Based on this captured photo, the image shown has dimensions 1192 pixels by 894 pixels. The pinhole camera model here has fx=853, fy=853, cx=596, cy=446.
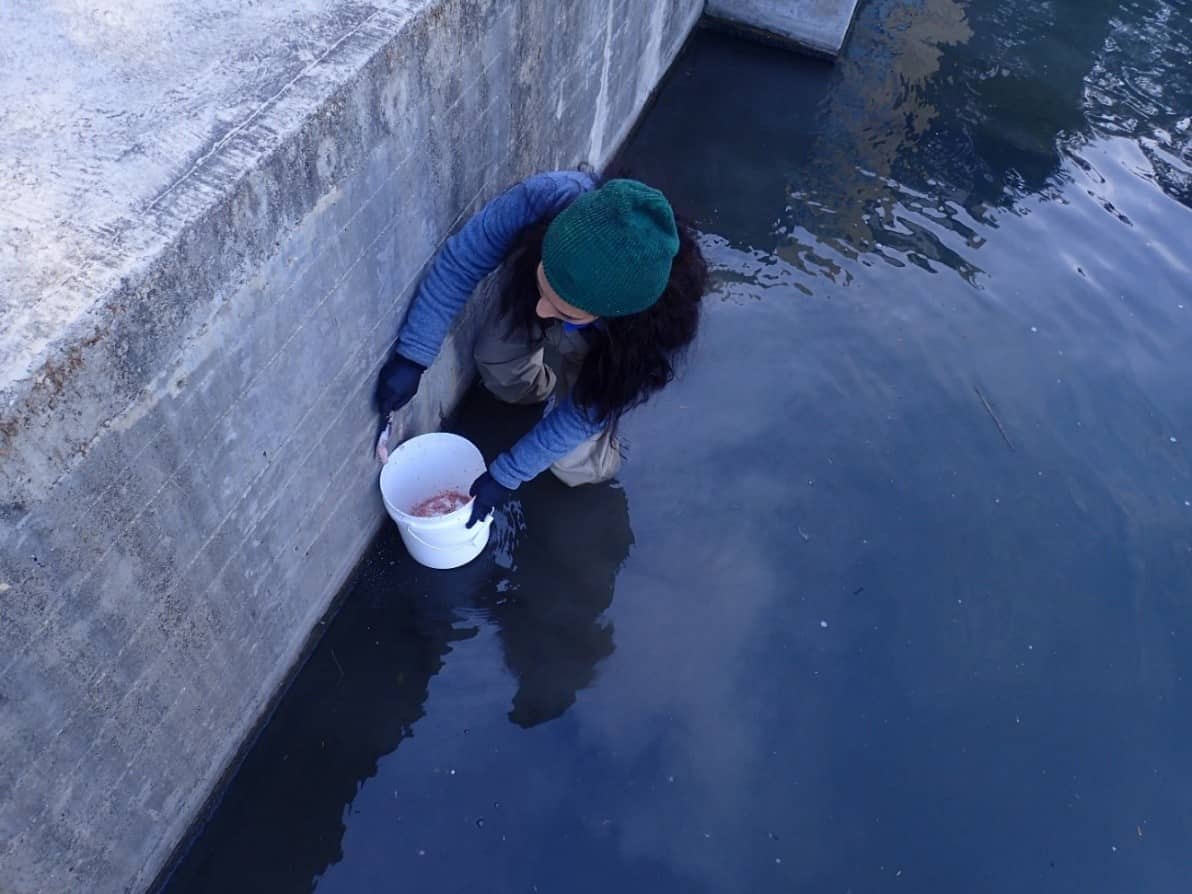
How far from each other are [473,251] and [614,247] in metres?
0.74

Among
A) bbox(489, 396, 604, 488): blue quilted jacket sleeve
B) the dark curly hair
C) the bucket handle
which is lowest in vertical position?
the bucket handle

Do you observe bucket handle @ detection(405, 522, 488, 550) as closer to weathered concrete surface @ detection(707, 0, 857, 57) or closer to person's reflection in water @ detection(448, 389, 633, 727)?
person's reflection in water @ detection(448, 389, 633, 727)

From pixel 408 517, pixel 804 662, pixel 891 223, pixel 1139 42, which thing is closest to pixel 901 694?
pixel 804 662

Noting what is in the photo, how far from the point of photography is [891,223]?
16.5 ft

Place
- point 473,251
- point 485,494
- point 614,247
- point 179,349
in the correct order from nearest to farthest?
point 179,349 → point 614,247 → point 473,251 → point 485,494

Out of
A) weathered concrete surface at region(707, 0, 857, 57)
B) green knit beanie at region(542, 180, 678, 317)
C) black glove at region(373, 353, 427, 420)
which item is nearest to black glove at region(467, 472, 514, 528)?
black glove at region(373, 353, 427, 420)

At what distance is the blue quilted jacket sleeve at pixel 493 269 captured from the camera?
2.62m

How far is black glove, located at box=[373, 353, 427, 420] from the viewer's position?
2.75 meters

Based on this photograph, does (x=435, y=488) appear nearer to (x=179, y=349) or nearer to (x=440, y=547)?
(x=440, y=547)

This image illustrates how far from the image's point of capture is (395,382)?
2740 mm

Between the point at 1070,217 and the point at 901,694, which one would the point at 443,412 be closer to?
the point at 901,694

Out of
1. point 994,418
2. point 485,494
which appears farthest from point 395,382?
point 994,418

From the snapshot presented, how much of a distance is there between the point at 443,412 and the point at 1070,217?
410 cm

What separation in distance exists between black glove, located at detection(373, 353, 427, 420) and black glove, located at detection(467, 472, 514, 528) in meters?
0.38
